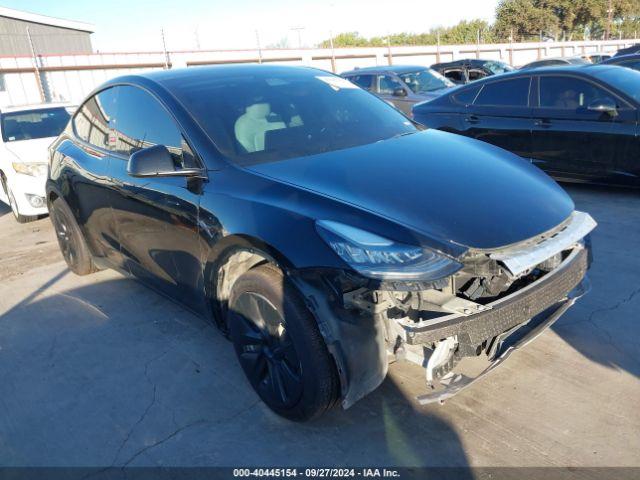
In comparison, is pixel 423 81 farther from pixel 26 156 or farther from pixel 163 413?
pixel 163 413

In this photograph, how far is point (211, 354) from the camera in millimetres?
3467

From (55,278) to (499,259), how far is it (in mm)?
4354

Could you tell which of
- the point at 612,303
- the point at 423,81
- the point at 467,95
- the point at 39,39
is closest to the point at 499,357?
the point at 612,303

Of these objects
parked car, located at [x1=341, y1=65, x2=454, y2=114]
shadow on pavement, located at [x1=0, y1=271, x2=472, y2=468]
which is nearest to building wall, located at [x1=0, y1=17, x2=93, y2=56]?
parked car, located at [x1=341, y1=65, x2=454, y2=114]

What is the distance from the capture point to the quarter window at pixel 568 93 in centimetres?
606

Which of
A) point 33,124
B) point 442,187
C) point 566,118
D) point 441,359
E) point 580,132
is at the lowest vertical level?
point 441,359

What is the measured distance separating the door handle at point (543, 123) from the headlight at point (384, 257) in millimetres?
4822

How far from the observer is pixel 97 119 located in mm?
4137

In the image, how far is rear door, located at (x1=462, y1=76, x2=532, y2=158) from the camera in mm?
6559

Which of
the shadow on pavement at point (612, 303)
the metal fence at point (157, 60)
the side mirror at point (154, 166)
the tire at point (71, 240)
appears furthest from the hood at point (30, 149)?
the metal fence at point (157, 60)

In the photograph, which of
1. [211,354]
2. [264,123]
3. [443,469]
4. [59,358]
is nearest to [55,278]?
[59,358]

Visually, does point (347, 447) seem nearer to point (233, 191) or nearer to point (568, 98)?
point (233, 191)

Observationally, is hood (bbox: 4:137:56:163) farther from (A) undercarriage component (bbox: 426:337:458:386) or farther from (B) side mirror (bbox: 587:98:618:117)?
(B) side mirror (bbox: 587:98:618:117)

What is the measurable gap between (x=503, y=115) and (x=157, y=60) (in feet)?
70.9
